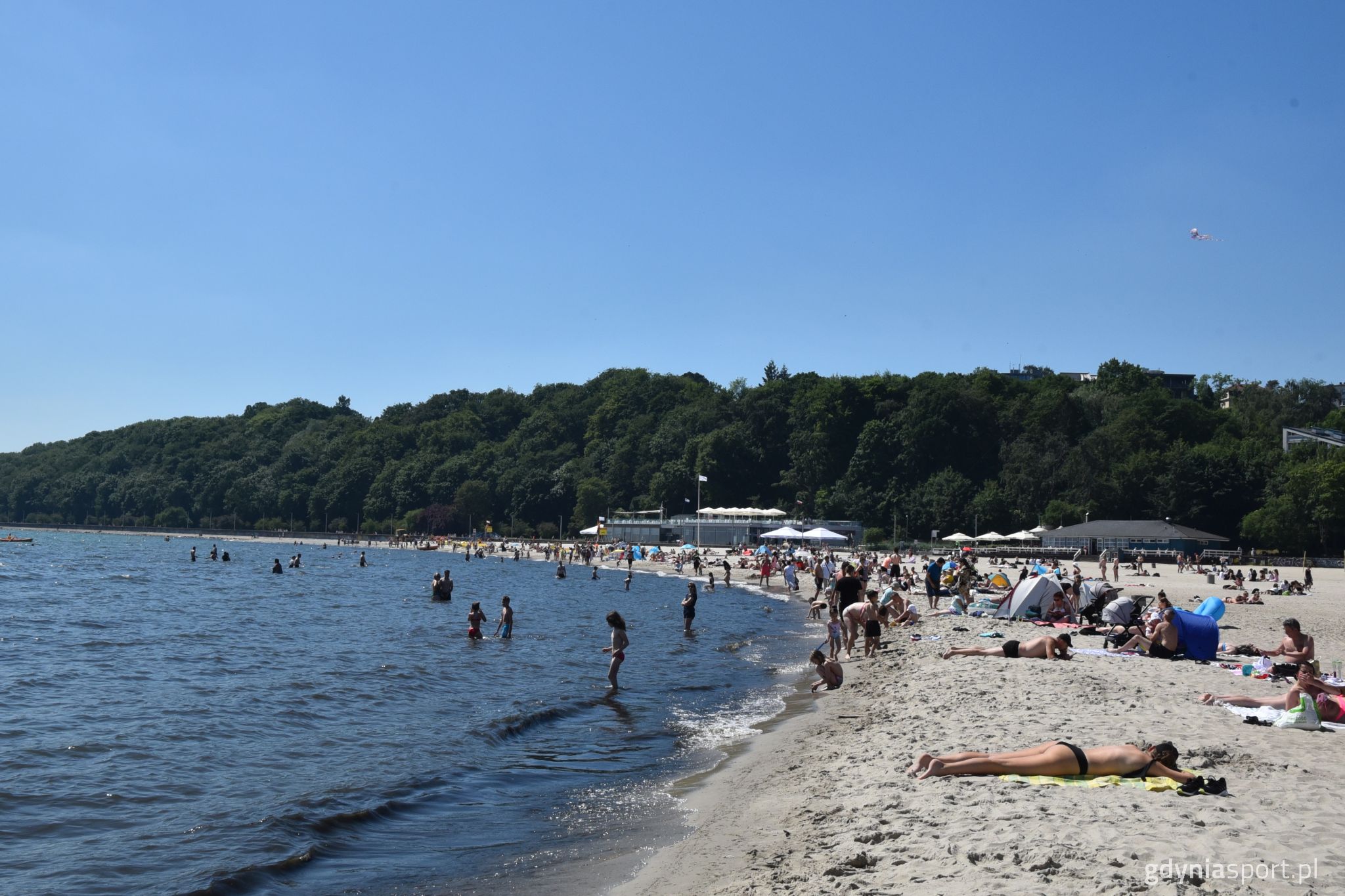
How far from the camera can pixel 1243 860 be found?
5184 millimetres

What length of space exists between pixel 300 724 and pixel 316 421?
156584 mm

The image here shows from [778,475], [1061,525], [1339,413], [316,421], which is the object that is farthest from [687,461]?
[316,421]

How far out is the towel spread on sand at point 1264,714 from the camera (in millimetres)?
8906

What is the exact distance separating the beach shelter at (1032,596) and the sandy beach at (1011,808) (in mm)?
8208

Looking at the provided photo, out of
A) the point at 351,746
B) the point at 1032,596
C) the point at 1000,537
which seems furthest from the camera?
the point at 1000,537

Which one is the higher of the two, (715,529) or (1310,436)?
(1310,436)

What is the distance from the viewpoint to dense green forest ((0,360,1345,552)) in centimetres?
6775

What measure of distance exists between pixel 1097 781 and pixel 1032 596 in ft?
48.2

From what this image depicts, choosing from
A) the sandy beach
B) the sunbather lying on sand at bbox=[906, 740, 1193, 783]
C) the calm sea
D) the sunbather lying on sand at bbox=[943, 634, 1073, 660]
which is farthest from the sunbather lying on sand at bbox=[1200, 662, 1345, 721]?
the calm sea

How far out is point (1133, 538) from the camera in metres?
59.2

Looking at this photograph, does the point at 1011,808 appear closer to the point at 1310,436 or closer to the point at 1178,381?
the point at 1310,436

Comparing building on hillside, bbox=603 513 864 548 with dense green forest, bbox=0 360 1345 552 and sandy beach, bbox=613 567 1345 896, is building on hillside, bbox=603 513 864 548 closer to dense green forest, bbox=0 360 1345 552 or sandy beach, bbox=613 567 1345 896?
dense green forest, bbox=0 360 1345 552

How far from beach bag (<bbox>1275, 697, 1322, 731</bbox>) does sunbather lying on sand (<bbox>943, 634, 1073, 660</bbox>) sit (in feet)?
15.4

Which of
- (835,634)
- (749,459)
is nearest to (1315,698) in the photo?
(835,634)
